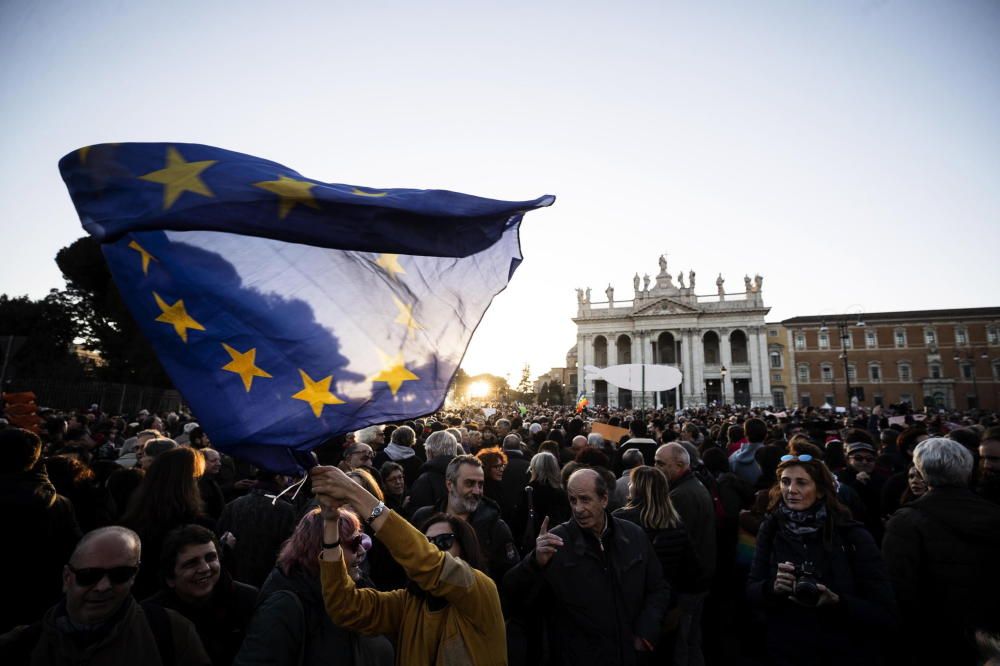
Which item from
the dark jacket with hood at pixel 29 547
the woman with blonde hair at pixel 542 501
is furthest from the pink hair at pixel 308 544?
the woman with blonde hair at pixel 542 501

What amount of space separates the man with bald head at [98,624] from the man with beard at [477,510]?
172 centimetres

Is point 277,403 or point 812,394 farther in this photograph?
Result: point 812,394

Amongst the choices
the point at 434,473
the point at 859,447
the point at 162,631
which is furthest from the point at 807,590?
the point at 859,447

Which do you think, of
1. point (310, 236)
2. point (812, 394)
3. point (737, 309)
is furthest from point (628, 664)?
point (812, 394)

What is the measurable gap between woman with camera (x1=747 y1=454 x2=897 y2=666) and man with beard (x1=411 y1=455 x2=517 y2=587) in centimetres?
157

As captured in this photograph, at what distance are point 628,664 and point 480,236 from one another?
2.49 meters

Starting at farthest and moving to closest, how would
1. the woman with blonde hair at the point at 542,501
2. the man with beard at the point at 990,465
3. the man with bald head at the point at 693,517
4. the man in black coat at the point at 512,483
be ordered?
the man in black coat at the point at 512,483
the woman with blonde hair at the point at 542,501
the man with bald head at the point at 693,517
the man with beard at the point at 990,465

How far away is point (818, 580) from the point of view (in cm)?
278

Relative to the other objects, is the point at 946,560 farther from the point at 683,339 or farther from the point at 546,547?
the point at 683,339

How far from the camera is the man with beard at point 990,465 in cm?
393

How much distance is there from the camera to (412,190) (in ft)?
9.35

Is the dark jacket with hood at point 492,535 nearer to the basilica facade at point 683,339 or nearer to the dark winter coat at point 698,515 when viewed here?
the dark winter coat at point 698,515

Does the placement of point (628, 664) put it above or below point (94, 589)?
below

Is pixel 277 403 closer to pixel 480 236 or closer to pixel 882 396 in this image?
pixel 480 236
